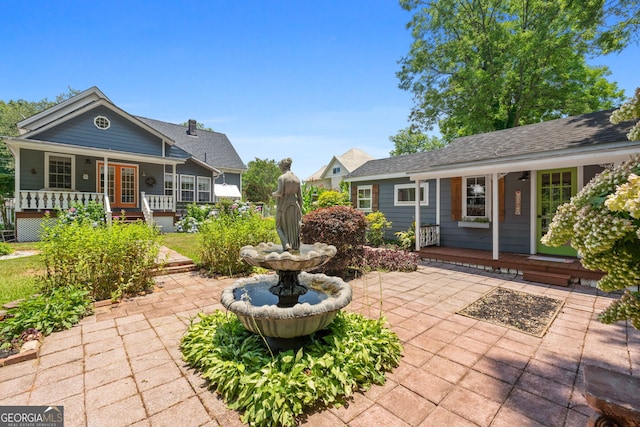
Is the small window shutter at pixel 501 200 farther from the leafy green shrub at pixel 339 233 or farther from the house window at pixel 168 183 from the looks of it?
the house window at pixel 168 183

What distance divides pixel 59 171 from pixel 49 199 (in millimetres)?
2082

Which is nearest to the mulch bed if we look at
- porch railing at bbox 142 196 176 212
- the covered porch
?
the covered porch

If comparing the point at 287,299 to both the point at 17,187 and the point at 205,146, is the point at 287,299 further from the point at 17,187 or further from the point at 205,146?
the point at 205,146

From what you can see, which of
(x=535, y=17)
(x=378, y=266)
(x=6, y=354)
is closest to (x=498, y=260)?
(x=378, y=266)

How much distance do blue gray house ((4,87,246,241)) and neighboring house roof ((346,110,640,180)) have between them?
494 inches

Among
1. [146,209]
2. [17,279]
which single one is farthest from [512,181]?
[146,209]

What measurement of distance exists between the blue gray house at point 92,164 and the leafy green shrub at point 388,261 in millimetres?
9998

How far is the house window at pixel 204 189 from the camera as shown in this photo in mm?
16750

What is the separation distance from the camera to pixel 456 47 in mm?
16953

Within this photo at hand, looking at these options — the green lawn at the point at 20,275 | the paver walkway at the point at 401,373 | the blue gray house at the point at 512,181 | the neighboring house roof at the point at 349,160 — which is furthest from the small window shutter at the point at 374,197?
the neighboring house roof at the point at 349,160

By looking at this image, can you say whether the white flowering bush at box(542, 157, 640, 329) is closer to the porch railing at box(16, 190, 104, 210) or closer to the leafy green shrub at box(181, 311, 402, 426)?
the leafy green shrub at box(181, 311, 402, 426)

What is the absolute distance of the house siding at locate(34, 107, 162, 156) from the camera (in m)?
11.5

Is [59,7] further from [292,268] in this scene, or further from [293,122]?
[293,122]

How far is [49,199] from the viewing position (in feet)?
34.4
